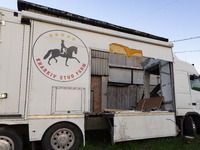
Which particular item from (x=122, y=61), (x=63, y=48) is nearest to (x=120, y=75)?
(x=122, y=61)

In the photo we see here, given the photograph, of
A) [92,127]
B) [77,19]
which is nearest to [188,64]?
[92,127]

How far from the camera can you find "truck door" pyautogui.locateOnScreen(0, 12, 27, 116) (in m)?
3.59

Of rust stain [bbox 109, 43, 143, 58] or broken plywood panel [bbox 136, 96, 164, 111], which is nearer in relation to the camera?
rust stain [bbox 109, 43, 143, 58]

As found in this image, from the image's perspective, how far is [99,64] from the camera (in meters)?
10.7

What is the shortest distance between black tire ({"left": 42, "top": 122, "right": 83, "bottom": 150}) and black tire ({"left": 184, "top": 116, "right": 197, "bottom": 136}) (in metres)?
3.81

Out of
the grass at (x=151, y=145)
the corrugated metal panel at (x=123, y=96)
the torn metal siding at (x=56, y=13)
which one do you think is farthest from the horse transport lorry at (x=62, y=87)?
the torn metal siding at (x=56, y=13)

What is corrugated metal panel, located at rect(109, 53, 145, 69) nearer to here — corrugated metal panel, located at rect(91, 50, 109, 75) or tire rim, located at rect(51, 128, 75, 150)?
corrugated metal panel, located at rect(91, 50, 109, 75)

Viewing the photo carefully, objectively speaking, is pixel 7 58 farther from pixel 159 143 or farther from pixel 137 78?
pixel 137 78

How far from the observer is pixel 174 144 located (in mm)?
4816

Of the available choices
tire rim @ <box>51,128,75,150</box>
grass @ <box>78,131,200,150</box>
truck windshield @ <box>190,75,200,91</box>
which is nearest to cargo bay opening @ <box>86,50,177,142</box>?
grass @ <box>78,131,200,150</box>

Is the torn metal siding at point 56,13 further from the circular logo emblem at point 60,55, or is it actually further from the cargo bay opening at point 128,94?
the circular logo emblem at point 60,55

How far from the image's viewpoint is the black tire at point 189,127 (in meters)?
5.57

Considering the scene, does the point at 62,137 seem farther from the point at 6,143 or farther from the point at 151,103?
the point at 151,103

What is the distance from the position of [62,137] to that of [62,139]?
0.15 feet
